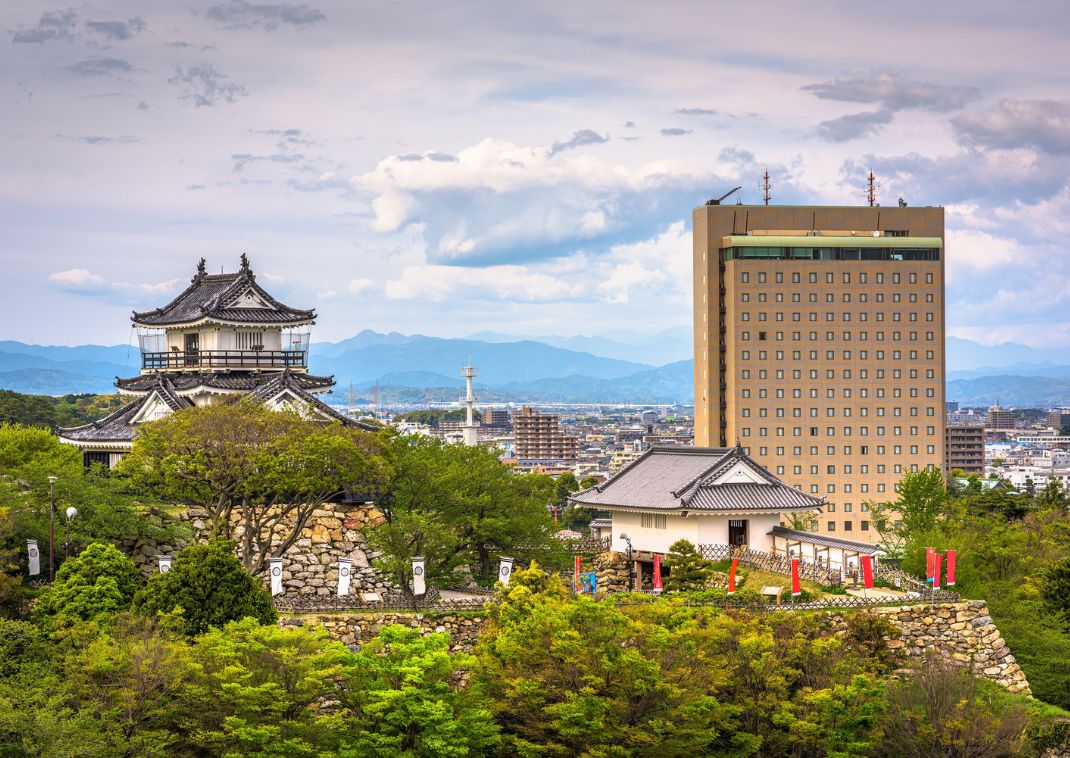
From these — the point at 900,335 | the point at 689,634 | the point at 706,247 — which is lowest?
the point at 689,634

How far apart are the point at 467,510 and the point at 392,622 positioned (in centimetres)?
731

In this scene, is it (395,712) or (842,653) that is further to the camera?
(842,653)

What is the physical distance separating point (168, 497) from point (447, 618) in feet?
38.4

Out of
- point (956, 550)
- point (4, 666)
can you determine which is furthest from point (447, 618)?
point (956, 550)

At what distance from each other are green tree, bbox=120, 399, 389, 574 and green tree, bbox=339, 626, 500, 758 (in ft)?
33.3

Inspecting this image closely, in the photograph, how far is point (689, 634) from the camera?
28609 millimetres

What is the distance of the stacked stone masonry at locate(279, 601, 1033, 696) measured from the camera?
32.6m

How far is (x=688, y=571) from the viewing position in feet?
117

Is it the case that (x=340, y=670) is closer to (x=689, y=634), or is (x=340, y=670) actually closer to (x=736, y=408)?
(x=689, y=634)

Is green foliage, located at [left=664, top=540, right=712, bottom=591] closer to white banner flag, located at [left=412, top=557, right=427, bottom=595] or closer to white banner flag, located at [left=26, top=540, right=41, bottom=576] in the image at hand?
white banner flag, located at [left=412, top=557, right=427, bottom=595]

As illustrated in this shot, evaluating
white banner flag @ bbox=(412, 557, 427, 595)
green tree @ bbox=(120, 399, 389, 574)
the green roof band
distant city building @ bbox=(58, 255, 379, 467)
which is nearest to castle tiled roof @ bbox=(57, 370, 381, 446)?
distant city building @ bbox=(58, 255, 379, 467)

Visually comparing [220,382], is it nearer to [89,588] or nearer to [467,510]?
[467,510]

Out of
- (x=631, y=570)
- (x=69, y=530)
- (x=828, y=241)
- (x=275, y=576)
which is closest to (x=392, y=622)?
(x=275, y=576)

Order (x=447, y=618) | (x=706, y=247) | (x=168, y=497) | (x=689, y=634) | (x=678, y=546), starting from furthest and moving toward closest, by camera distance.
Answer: (x=706, y=247) → (x=168, y=497) → (x=678, y=546) → (x=447, y=618) → (x=689, y=634)
